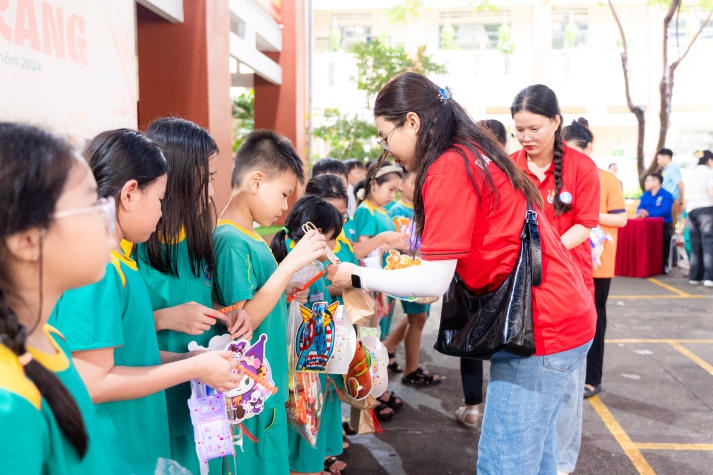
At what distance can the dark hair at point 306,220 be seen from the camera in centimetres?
269

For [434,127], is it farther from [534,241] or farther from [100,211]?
[100,211]

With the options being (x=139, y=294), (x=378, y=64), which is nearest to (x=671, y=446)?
(x=139, y=294)

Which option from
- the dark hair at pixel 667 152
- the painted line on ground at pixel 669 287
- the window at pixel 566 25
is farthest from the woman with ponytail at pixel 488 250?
the window at pixel 566 25

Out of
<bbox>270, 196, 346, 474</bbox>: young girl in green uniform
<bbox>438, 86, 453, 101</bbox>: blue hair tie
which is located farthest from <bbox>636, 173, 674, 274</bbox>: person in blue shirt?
<bbox>438, 86, 453, 101</bbox>: blue hair tie

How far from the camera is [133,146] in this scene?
156 cm

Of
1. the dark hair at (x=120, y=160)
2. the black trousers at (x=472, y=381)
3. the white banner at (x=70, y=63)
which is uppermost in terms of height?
the white banner at (x=70, y=63)

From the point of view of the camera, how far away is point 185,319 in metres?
1.75

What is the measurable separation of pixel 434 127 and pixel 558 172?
1266 millimetres

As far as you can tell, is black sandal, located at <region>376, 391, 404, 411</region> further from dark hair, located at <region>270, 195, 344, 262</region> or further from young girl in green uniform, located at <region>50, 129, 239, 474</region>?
young girl in green uniform, located at <region>50, 129, 239, 474</region>

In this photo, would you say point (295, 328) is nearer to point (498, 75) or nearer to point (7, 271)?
point (7, 271)

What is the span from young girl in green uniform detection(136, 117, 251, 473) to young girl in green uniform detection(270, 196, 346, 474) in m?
0.68

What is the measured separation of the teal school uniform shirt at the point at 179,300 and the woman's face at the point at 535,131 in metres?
1.61

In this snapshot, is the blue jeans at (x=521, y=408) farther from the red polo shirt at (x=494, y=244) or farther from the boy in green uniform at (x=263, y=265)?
the boy in green uniform at (x=263, y=265)

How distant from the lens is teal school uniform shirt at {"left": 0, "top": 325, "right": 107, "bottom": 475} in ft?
2.67
